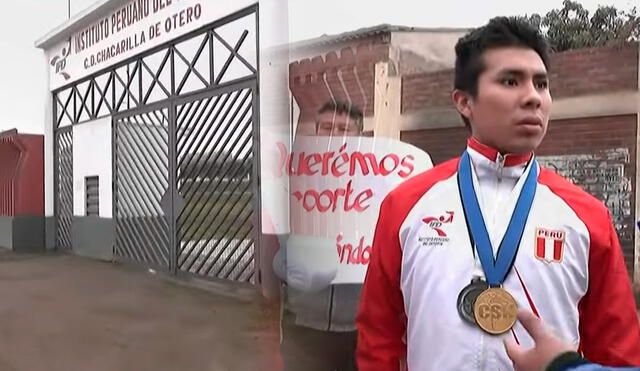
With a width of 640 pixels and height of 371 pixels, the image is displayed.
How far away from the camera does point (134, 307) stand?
1.44 meters

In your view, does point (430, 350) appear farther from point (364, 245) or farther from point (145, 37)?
point (145, 37)

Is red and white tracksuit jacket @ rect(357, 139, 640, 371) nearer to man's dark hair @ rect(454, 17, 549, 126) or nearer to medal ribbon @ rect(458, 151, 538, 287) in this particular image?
medal ribbon @ rect(458, 151, 538, 287)

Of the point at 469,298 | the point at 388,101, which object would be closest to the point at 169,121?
the point at 388,101

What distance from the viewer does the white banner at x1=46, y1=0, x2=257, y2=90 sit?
1324 millimetres

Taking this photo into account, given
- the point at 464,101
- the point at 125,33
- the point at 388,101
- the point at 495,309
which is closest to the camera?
the point at 495,309

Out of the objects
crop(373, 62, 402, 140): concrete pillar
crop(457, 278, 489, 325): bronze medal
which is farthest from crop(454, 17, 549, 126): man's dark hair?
crop(373, 62, 402, 140): concrete pillar

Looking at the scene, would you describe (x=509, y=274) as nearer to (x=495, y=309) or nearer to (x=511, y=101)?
(x=495, y=309)

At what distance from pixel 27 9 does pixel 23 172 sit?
1.20 feet

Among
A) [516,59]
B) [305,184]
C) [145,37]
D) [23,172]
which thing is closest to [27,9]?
[145,37]

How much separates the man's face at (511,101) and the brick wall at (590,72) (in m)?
0.35

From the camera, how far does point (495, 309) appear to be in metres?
0.95

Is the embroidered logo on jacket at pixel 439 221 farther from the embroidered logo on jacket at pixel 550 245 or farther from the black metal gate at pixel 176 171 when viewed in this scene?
the black metal gate at pixel 176 171

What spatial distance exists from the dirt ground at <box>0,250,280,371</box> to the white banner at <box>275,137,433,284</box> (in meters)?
0.22

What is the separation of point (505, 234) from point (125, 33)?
930 millimetres
